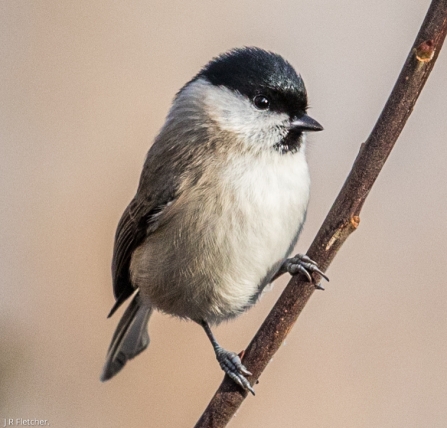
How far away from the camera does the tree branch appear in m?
1.16

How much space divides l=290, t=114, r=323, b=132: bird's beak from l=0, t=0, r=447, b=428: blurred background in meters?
0.71

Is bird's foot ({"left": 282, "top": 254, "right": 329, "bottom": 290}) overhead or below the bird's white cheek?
below

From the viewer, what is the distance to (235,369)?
1595 millimetres

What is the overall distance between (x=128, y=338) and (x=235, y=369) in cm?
86

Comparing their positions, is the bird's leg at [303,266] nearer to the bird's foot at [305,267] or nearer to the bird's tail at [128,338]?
the bird's foot at [305,267]

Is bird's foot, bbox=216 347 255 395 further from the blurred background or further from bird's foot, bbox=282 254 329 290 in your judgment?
the blurred background

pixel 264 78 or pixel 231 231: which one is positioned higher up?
pixel 264 78

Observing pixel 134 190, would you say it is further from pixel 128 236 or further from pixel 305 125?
pixel 305 125

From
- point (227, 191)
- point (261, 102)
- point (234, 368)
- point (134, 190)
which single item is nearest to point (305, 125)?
point (261, 102)

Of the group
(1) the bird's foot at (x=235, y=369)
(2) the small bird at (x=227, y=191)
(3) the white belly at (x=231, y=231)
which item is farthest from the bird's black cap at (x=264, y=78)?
(1) the bird's foot at (x=235, y=369)

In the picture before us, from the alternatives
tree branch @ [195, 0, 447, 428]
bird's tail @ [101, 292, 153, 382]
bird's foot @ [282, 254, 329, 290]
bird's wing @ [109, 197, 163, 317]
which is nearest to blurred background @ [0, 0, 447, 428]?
bird's tail @ [101, 292, 153, 382]

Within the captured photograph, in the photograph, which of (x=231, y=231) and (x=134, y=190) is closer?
(x=231, y=231)

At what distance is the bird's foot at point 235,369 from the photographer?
1503 millimetres
